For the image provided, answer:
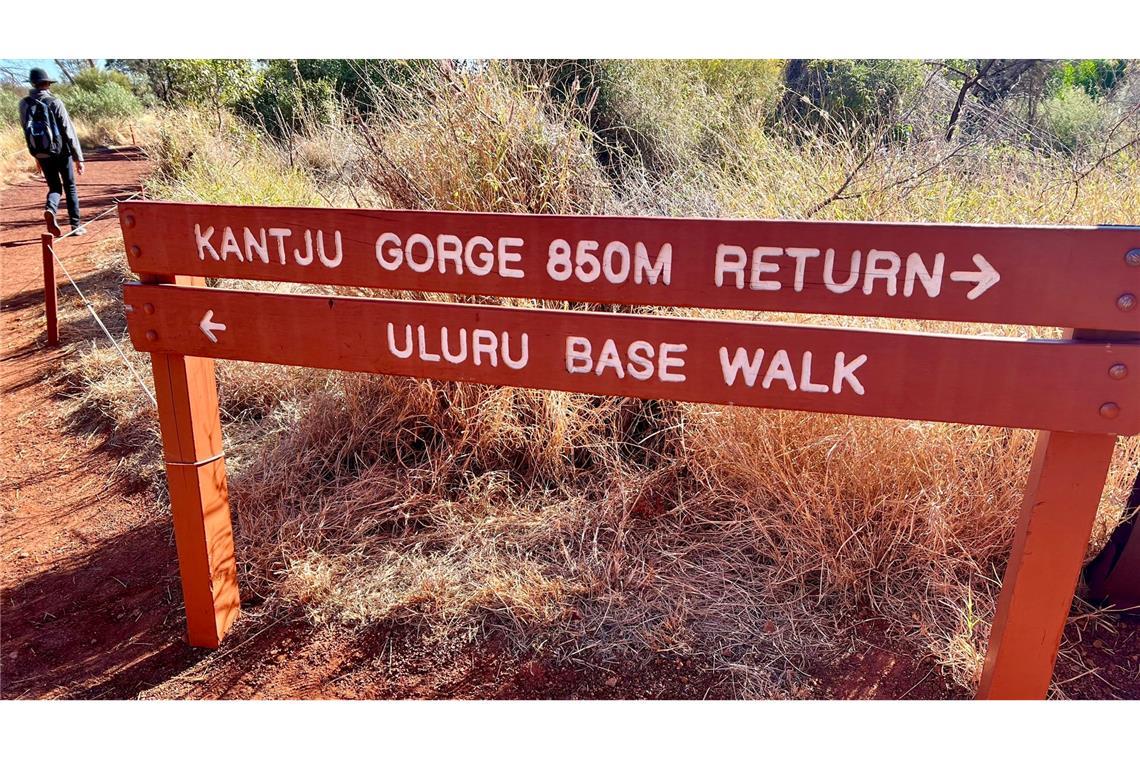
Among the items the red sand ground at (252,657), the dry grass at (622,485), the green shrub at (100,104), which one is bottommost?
the red sand ground at (252,657)

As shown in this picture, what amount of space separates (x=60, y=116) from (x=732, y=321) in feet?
29.6

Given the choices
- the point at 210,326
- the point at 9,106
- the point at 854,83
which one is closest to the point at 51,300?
the point at 210,326

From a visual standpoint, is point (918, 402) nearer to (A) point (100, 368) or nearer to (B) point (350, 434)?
(B) point (350, 434)

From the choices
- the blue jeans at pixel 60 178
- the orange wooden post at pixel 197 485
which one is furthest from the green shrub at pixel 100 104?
the orange wooden post at pixel 197 485

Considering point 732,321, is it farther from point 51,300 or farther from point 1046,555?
point 51,300

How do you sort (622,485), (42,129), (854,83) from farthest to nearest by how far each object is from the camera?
(42,129) < (854,83) < (622,485)

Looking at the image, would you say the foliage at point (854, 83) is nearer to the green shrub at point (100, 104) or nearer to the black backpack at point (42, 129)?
the black backpack at point (42, 129)

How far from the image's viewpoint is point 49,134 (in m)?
7.97

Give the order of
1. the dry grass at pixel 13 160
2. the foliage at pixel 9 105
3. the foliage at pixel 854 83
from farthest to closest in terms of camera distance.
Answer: the foliage at pixel 9 105 → the dry grass at pixel 13 160 → the foliage at pixel 854 83

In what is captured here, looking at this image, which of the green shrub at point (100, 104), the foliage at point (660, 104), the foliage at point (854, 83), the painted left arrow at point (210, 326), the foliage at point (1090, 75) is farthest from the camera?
the green shrub at point (100, 104)

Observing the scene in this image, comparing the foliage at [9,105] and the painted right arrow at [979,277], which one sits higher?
the foliage at [9,105]

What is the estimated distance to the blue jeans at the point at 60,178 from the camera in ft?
26.9

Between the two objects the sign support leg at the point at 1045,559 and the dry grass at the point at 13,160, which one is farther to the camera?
the dry grass at the point at 13,160

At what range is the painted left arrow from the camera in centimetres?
→ 217
